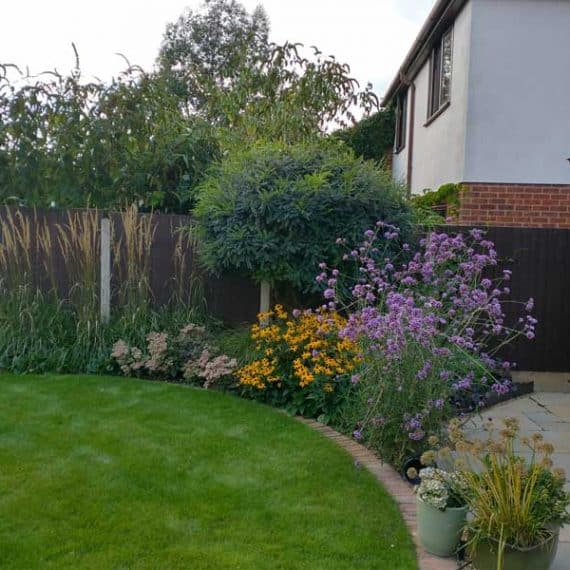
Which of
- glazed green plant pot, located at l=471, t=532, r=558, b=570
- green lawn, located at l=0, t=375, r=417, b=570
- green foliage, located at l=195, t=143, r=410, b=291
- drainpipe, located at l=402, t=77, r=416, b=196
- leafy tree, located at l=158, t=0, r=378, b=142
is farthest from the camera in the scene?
drainpipe, located at l=402, t=77, r=416, b=196

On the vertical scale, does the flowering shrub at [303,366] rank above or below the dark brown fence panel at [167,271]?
below

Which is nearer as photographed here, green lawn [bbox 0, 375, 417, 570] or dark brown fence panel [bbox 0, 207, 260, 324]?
green lawn [bbox 0, 375, 417, 570]

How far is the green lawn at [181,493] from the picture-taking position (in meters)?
3.04

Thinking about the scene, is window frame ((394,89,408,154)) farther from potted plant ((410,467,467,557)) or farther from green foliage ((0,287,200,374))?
potted plant ((410,467,467,557))

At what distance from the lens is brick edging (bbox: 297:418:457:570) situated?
3.07m

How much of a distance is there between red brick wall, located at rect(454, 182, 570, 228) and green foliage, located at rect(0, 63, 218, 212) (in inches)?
148

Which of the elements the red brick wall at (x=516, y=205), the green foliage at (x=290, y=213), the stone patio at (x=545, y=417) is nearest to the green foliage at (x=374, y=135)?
the red brick wall at (x=516, y=205)

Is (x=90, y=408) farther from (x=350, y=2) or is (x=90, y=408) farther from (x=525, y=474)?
(x=350, y=2)

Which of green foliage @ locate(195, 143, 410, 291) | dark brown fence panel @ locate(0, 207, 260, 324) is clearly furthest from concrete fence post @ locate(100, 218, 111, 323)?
green foliage @ locate(195, 143, 410, 291)

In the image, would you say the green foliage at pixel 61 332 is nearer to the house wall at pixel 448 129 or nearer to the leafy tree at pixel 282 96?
the leafy tree at pixel 282 96

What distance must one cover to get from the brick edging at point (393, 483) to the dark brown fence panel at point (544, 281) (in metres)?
3.32

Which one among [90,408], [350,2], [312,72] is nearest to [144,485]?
[90,408]

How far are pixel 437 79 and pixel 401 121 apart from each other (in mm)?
4236

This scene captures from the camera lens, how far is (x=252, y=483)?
3.89 metres
